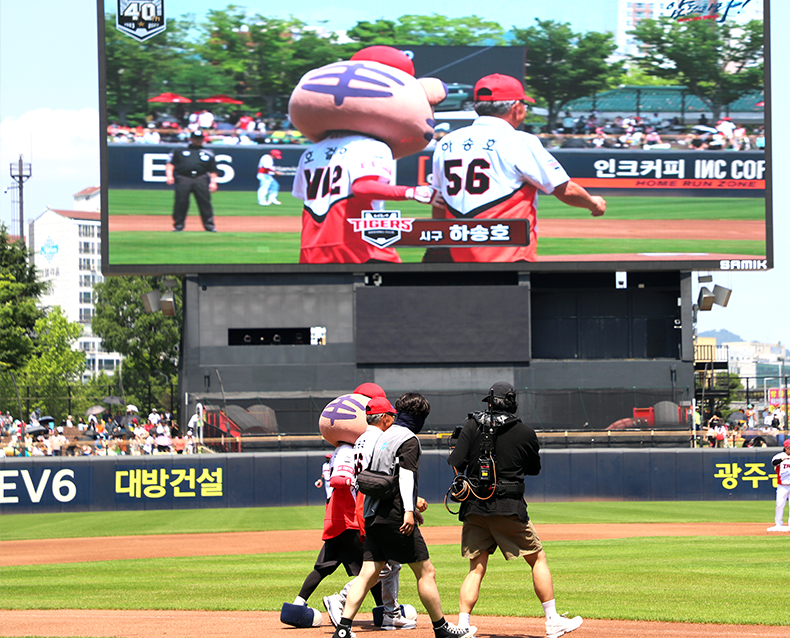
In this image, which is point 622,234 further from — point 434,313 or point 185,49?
point 185,49

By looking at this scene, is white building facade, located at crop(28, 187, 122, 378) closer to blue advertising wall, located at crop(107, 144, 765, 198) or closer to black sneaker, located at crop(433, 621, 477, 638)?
blue advertising wall, located at crop(107, 144, 765, 198)

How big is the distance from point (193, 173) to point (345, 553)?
26.4 meters

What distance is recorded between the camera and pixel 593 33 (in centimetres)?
3450

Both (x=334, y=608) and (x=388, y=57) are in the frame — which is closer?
(x=334, y=608)

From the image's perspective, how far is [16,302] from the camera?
53031 mm

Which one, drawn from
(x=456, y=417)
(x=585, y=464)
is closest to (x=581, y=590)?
(x=585, y=464)

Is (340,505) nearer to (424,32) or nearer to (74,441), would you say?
(74,441)

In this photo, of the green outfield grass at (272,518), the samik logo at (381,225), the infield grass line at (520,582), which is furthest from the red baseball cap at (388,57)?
the infield grass line at (520,582)

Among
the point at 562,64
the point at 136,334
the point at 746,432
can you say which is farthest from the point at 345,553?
the point at 136,334

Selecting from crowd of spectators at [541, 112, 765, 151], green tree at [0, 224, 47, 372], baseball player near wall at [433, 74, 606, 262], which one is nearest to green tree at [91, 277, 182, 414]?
green tree at [0, 224, 47, 372]

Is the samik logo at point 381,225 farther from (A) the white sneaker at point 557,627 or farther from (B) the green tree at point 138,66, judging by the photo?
(A) the white sneaker at point 557,627

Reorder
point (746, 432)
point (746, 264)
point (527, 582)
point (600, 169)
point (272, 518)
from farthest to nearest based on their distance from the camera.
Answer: point (746, 264) → point (600, 169) → point (746, 432) → point (272, 518) → point (527, 582)

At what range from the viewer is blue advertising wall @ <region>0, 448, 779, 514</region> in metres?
25.5

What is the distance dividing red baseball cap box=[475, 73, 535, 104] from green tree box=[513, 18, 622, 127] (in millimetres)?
413
